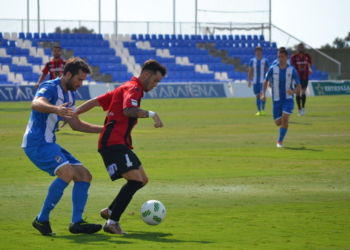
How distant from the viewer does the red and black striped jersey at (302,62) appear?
28498mm

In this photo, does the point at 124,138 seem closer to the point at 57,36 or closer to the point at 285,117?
the point at 285,117

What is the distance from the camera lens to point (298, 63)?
2880cm

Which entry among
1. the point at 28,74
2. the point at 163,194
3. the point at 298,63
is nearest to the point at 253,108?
the point at 298,63

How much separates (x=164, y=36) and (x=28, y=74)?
13769 millimetres

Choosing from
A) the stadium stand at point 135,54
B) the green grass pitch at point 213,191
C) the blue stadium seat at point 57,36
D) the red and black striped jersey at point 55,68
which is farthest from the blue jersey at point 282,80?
the blue stadium seat at point 57,36

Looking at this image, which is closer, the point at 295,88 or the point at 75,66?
the point at 75,66

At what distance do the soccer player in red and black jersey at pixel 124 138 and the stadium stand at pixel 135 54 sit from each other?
116 ft

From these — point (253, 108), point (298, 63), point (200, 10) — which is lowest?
point (253, 108)

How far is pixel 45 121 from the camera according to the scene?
788 cm

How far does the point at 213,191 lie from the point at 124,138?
126 inches

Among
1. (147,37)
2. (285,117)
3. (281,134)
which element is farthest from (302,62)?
(147,37)

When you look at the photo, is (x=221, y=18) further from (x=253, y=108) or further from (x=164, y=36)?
(x=253, y=108)

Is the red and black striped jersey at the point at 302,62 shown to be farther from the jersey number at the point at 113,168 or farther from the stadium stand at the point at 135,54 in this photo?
the jersey number at the point at 113,168

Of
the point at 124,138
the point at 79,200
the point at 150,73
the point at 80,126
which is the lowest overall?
the point at 79,200
